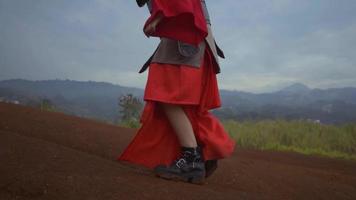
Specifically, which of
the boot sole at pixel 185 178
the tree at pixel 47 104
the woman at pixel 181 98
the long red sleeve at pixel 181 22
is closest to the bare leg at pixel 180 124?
the woman at pixel 181 98

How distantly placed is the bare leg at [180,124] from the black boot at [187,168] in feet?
0.19

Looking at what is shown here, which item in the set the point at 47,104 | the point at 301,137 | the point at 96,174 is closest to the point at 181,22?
the point at 96,174

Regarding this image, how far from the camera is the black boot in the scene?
2906 mm

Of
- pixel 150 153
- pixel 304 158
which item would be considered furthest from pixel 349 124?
pixel 150 153

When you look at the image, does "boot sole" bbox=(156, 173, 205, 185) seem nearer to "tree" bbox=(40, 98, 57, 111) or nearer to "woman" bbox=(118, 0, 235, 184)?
"woman" bbox=(118, 0, 235, 184)

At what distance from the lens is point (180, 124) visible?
2.91 meters

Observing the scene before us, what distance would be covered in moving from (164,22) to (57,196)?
4.34 feet

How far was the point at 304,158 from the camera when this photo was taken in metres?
6.49

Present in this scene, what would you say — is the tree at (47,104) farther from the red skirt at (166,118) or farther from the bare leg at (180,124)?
the bare leg at (180,124)

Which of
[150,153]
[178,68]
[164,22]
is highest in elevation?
[164,22]

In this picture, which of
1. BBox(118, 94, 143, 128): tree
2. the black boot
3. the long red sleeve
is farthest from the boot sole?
BBox(118, 94, 143, 128): tree

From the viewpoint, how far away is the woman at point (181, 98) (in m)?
2.79

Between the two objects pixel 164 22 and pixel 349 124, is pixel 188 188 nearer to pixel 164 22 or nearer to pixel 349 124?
pixel 164 22

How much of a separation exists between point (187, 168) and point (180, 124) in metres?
0.30
